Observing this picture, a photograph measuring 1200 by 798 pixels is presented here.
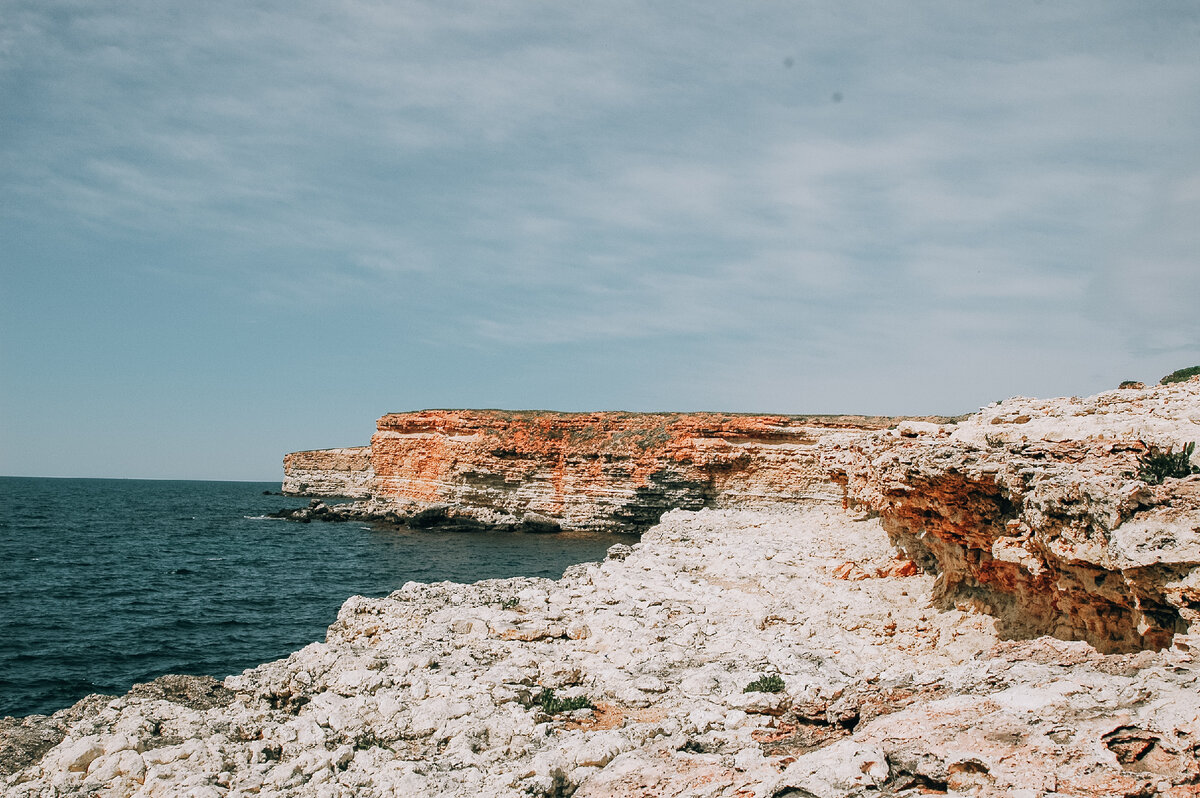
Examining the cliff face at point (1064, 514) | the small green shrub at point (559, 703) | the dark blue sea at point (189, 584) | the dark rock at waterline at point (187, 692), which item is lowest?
the dark blue sea at point (189, 584)

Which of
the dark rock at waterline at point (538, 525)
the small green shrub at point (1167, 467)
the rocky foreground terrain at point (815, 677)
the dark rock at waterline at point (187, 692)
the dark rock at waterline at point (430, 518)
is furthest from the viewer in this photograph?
the dark rock at waterline at point (430, 518)

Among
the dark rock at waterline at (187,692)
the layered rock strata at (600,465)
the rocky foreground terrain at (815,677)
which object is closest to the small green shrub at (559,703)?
the rocky foreground terrain at (815,677)

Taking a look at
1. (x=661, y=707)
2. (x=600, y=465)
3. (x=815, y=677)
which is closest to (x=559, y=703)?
(x=661, y=707)

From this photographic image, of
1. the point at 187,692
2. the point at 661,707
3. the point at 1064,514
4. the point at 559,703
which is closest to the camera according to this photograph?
the point at 1064,514

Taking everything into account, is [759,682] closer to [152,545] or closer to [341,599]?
[341,599]

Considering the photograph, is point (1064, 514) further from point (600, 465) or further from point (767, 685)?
point (600, 465)

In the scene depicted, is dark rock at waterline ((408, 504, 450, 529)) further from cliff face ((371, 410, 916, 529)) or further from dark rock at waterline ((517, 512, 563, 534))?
dark rock at waterline ((517, 512, 563, 534))

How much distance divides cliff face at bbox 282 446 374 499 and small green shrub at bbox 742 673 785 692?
9243 cm

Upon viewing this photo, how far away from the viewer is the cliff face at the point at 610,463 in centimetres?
4928

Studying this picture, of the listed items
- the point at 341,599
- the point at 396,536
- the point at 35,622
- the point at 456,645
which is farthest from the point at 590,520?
the point at 456,645

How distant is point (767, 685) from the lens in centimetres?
878

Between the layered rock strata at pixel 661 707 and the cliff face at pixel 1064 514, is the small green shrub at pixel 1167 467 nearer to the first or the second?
the cliff face at pixel 1064 514

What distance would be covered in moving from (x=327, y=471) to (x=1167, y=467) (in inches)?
4129

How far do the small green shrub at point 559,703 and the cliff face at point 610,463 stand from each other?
39667 millimetres
